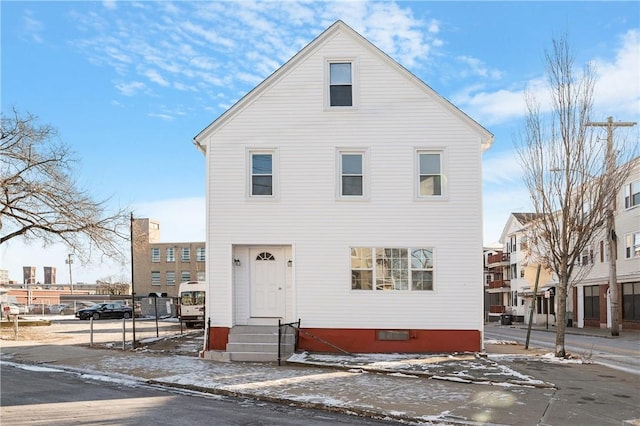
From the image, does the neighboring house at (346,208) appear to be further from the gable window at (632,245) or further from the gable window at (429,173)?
the gable window at (632,245)

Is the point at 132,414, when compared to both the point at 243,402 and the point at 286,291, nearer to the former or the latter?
the point at 243,402

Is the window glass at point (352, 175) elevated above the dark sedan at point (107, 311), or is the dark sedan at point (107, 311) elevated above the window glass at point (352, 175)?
the window glass at point (352, 175)

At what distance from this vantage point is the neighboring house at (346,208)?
16703 millimetres

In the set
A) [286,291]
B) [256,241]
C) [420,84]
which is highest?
[420,84]

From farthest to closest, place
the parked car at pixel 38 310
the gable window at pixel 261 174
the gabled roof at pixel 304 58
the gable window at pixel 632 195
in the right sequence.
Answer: the parked car at pixel 38 310 < the gable window at pixel 632 195 < the gable window at pixel 261 174 < the gabled roof at pixel 304 58

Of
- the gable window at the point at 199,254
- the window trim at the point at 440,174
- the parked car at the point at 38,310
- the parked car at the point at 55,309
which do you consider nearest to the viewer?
the window trim at the point at 440,174

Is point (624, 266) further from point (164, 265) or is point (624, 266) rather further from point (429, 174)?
point (164, 265)

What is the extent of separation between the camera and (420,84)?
17141 millimetres

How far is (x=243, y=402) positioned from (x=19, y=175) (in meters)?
18.7

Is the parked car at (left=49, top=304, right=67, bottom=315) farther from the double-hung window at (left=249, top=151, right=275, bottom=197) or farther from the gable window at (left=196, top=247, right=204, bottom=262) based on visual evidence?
the double-hung window at (left=249, top=151, right=275, bottom=197)

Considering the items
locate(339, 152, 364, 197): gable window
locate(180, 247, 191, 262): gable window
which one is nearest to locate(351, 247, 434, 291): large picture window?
locate(339, 152, 364, 197): gable window

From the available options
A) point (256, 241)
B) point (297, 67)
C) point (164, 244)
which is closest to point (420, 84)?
point (297, 67)

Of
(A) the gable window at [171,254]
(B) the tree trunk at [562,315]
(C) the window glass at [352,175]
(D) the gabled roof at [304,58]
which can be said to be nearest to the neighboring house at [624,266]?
(B) the tree trunk at [562,315]

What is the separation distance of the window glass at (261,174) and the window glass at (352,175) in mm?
2108
